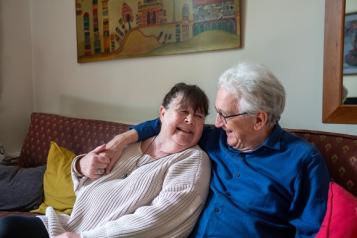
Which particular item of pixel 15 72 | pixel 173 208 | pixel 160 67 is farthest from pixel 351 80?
pixel 15 72

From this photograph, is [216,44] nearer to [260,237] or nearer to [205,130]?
[205,130]

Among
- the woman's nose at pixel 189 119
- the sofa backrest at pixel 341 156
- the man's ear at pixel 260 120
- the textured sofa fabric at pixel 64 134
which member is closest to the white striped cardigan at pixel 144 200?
the woman's nose at pixel 189 119

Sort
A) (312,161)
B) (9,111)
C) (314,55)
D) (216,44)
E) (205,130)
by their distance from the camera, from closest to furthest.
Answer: (312,161)
(205,130)
(314,55)
(216,44)
(9,111)

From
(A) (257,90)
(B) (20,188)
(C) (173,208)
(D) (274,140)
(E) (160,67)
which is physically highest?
(E) (160,67)

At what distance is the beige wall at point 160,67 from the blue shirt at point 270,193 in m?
0.55

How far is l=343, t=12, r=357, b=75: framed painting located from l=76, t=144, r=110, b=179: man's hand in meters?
1.12

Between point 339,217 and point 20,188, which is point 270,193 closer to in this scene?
point 339,217

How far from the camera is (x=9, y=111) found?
9.88 ft

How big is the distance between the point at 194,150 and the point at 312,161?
1.51ft

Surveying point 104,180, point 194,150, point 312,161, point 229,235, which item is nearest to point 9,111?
point 104,180

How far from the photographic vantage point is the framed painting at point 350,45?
1584 millimetres

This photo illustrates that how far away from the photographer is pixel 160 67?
231 centimetres

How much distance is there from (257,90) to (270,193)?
361 millimetres

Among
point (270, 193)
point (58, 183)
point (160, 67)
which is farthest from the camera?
point (160, 67)
